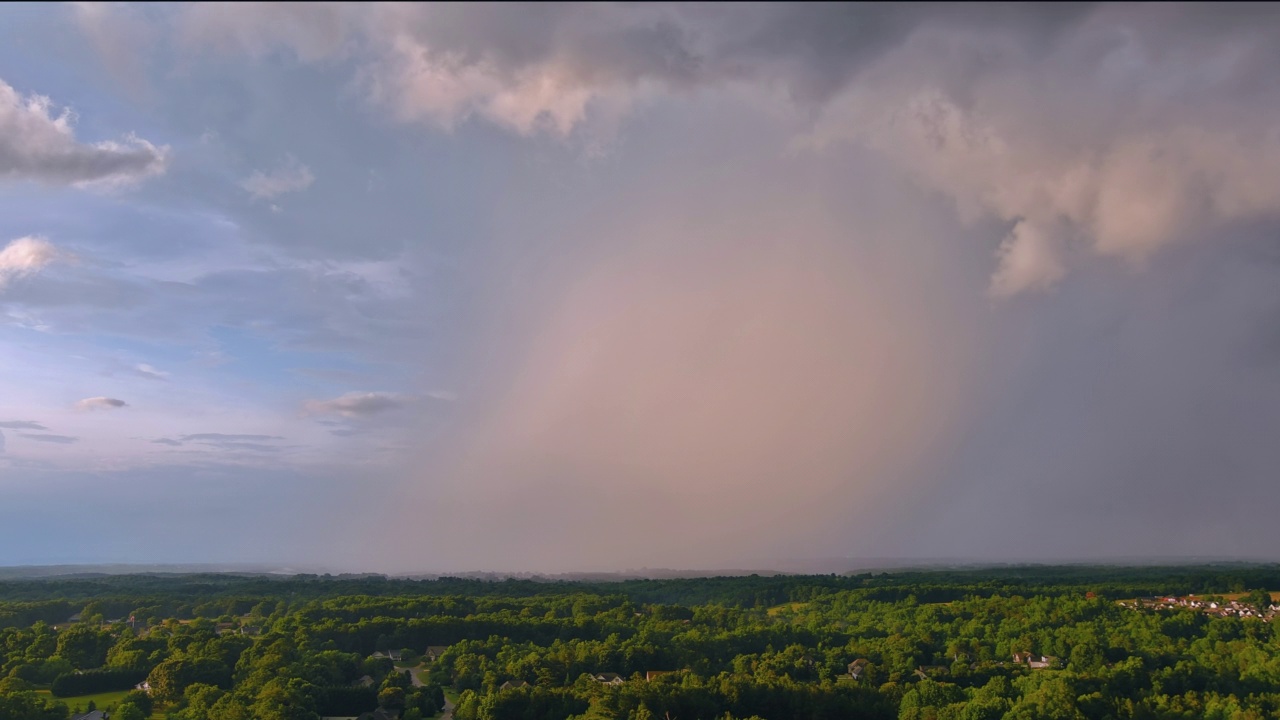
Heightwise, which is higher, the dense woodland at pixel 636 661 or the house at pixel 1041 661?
the dense woodland at pixel 636 661

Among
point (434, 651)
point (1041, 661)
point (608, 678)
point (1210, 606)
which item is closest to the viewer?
point (608, 678)

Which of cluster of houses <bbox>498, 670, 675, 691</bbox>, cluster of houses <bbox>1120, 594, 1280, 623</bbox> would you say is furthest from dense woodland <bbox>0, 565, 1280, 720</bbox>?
cluster of houses <bbox>1120, 594, 1280, 623</bbox>

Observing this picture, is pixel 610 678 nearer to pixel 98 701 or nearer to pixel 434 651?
pixel 434 651

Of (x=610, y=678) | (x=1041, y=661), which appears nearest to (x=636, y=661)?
(x=610, y=678)

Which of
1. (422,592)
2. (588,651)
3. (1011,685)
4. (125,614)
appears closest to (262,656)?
(588,651)

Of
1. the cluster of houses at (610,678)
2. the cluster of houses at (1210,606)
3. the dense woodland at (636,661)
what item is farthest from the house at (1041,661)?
the cluster of houses at (610,678)

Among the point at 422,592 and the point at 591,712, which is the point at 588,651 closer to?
the point at 591,712

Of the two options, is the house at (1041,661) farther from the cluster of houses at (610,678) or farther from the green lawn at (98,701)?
the green lawn at (98,701)
